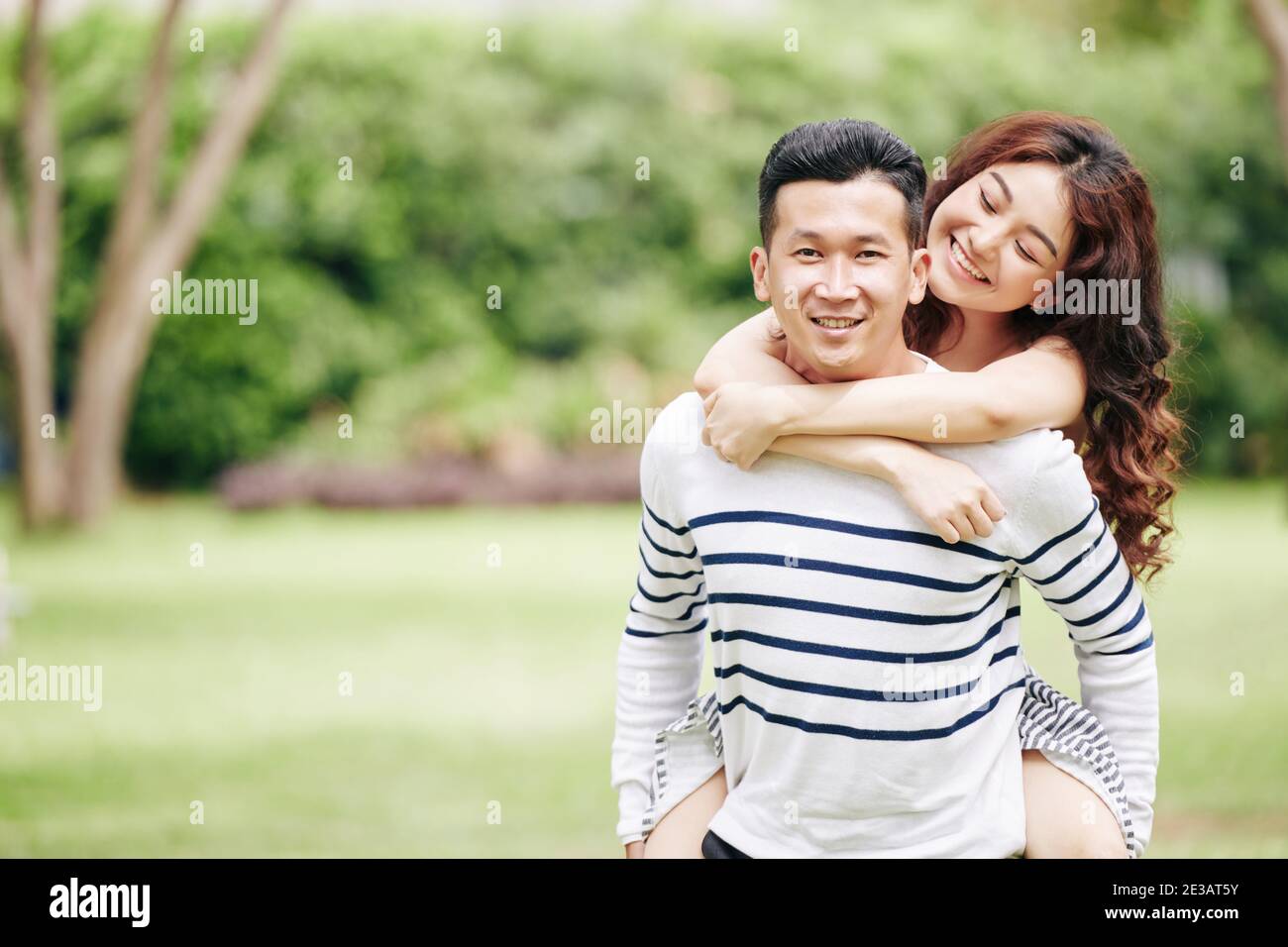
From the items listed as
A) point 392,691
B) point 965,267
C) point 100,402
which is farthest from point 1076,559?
point 100,402

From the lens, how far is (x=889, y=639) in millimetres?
1664

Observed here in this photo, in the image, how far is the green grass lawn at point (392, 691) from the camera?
15.5 ft

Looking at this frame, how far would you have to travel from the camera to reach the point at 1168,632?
689 cm

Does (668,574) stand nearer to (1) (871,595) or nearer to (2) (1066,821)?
(1) (871,595)

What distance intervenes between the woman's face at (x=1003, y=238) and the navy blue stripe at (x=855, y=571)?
Answer: 0.44 metres

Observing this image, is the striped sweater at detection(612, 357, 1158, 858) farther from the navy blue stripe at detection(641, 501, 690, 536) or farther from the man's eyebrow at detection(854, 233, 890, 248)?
the man's eyebrow at detection(854, 233, 890, 248)

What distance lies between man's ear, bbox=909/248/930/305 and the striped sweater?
197 mm

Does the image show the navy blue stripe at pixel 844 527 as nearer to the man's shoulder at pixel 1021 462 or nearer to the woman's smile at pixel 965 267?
the man's shoulder at pixel 1021 462

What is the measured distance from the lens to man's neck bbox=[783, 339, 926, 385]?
5.86 ft

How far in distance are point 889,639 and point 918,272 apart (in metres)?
0.45

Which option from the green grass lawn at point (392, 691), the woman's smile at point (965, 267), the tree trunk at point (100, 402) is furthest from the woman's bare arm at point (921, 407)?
the tree trunk at point (100, 402)

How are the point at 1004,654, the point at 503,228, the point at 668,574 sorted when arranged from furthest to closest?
1. the point at 503,228
2. the point at 668,574
3. the point at 1004,654

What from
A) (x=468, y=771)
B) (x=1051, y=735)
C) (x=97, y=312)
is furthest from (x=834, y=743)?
(x=97, y=312)
